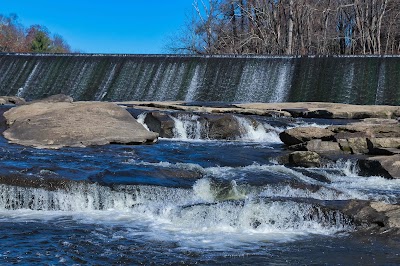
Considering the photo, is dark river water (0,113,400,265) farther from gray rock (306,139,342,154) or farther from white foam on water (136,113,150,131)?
white foam on water (136,113,150,131)

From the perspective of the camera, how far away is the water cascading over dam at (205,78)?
78.2 ft

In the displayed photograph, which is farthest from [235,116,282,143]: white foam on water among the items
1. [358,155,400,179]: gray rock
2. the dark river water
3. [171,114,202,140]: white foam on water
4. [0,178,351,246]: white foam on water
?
[0,178,351,246]: white foam on water

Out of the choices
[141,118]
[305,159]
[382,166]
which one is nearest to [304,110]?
[141,118]

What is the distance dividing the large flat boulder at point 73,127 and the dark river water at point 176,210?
0.71 meters

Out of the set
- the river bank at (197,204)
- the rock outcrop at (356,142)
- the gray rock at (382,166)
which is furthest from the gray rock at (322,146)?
the gray rock at (382,166)

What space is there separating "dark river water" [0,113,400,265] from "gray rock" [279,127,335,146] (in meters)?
1.46

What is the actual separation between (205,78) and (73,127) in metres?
12.9

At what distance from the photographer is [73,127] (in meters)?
13.4

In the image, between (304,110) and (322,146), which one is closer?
(322,146)

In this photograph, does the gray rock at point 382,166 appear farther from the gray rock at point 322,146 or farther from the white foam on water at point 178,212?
the white foam on water at point 178,212

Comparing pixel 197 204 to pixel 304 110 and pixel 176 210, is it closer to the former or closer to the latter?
pixel 176 210

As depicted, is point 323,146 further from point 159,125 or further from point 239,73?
point 239,73

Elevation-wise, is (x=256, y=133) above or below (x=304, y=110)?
below

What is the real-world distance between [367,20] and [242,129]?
1997 centimetres
